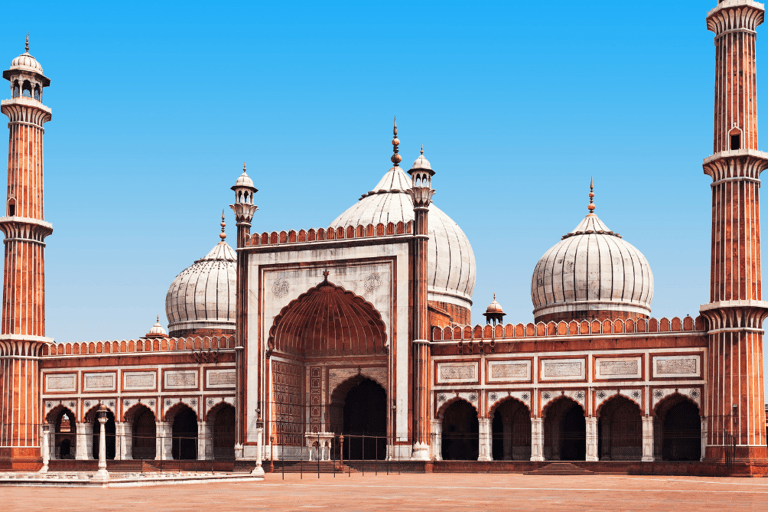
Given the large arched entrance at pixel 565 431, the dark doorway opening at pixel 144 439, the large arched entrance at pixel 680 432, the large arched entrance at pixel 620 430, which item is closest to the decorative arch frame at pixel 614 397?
the large arched entrance at pixel 620 430

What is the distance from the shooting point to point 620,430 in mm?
27781

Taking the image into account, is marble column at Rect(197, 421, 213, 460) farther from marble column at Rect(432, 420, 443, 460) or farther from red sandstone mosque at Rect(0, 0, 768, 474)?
marble column at Rect(432, 420, 443, 460)

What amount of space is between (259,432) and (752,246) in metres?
13.3

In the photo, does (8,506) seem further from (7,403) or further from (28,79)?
(28,79)

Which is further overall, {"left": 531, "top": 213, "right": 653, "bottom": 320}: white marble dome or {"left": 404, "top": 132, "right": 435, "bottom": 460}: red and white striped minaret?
{"left": 531, "top": 213, "right": 653, "bottom": 320}: white marble dome

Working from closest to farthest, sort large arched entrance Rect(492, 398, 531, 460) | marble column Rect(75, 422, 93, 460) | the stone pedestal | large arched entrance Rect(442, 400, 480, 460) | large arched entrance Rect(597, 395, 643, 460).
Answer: large arched entrance Rect(597, 395, 643, 460) → large arched entrance Rect(492, 398, 531, 460) → the stone pedestal → large arched entrance Rect(442, 400, 480, 460) → marble column Rect(75, 422, 93, 460)

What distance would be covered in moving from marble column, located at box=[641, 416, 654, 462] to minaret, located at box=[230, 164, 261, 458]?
10774 mm

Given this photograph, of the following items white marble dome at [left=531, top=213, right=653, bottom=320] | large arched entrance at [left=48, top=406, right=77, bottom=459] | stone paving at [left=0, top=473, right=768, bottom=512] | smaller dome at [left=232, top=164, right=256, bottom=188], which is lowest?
large arched entrance at [left=48, top=406, right=77, bottom=459]

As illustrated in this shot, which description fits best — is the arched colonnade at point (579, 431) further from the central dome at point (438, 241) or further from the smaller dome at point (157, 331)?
the smaller dome at point (157, 331)

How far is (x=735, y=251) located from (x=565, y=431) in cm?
744

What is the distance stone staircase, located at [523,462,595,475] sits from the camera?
2552cm

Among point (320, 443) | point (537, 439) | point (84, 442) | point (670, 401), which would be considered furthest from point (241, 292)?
point (670, 401)

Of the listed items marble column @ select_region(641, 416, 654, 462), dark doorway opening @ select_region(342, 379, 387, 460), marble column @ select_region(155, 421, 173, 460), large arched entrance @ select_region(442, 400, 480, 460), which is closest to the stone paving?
marble column @ select_region(641, 416, 654, 462)

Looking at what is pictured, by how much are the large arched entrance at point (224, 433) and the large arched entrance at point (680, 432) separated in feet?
44.0
